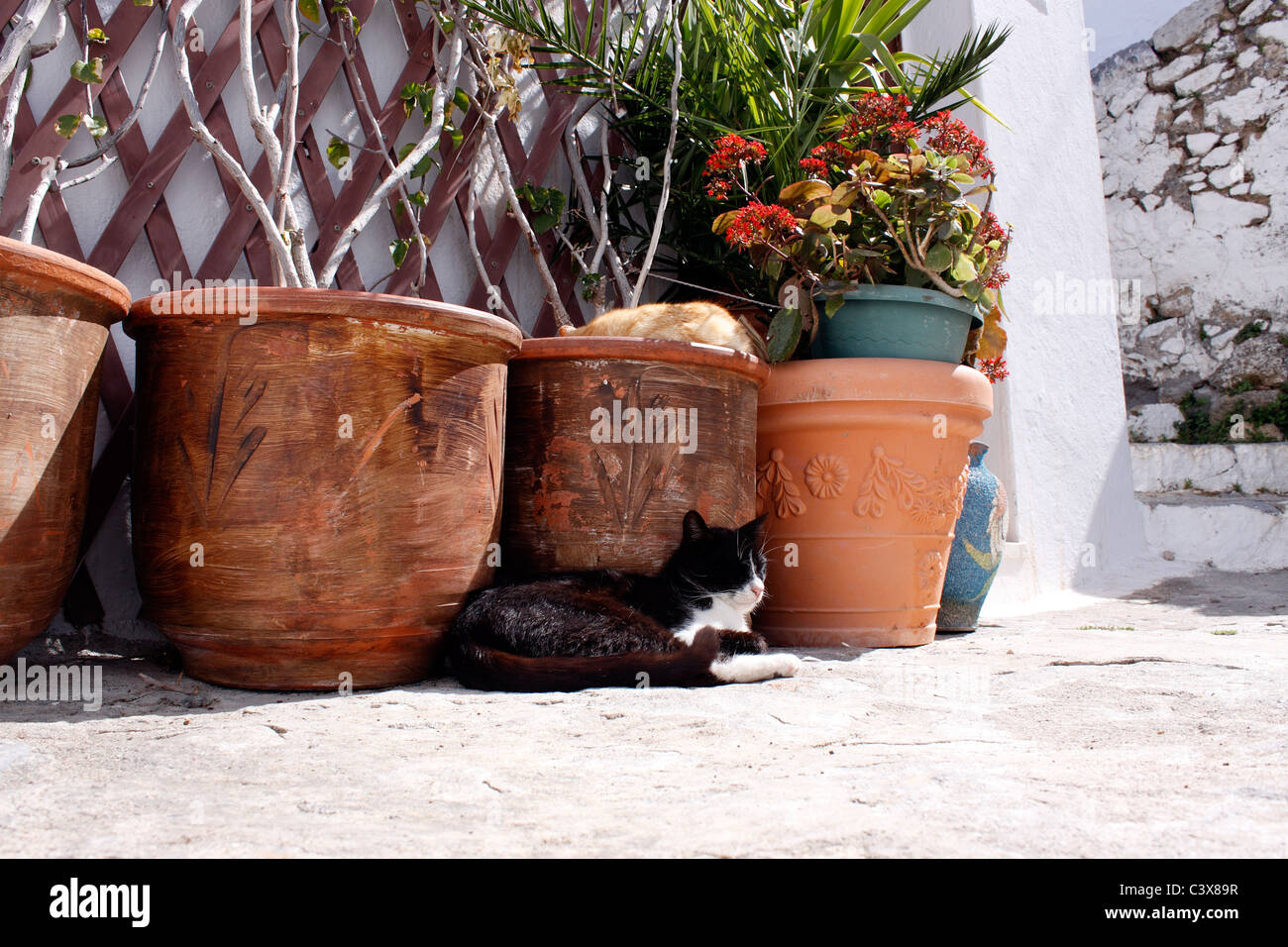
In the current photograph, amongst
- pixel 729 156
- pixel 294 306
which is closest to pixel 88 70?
pixel 294 306

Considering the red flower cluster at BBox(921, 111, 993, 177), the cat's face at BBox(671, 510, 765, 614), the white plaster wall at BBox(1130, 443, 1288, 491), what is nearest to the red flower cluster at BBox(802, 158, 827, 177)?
the red flower cluster at BBox(921, 111, 993, 177)

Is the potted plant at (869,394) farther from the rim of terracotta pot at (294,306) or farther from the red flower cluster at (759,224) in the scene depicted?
the rim of terracotta pot at (294,306)

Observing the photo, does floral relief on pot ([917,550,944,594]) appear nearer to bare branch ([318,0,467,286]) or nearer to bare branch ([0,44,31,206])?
bare branch ([318,0,467,286])

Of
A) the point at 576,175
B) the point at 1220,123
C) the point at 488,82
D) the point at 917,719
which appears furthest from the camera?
the point at 1220,123

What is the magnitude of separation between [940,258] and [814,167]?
42cm

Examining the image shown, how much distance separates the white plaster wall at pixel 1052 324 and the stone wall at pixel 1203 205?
1768 mm

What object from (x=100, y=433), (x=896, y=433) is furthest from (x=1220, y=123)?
(x=100, y=433)

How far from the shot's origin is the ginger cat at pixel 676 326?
2000 mm

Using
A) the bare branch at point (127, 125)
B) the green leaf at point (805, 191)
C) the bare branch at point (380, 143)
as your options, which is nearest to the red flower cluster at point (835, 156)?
the green leaf at point (805, 191)
